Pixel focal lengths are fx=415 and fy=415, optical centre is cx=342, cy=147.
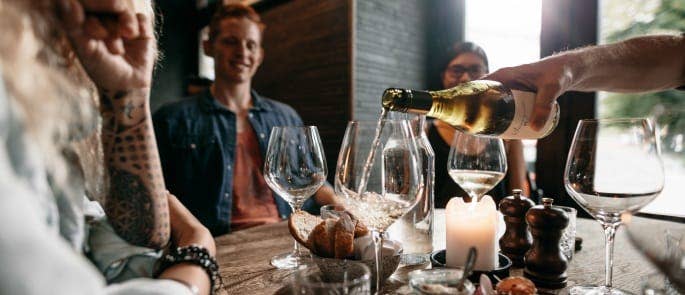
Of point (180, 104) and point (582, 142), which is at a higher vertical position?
point (180, 104)

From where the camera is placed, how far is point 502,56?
302 centimetres

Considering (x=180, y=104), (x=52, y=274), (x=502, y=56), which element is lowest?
(x=52, y=274)

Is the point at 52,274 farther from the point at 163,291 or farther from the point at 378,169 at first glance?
the point at 378,169

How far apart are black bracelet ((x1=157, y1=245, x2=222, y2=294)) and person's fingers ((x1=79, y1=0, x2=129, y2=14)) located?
41 centimetres

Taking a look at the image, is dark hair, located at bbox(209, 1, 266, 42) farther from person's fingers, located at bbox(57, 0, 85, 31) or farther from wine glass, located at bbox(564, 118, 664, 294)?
wine glass, located at bbox(564, 118, 664, 294)

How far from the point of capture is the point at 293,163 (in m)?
0.99

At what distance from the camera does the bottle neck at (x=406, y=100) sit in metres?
0.90

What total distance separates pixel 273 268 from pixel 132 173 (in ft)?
1.15

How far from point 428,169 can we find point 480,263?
0.80 feet

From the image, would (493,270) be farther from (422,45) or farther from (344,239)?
(422,45)

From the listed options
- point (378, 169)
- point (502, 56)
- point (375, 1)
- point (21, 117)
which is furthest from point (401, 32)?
point (21, 117)

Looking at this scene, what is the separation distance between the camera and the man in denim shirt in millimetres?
1992

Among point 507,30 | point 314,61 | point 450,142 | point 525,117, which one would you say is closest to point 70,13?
point 525,117

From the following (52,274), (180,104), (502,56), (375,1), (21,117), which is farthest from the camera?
(375,1)
